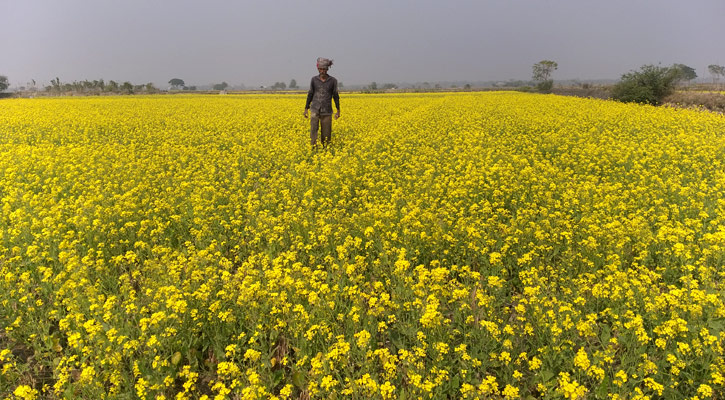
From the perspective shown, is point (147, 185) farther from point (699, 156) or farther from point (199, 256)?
point (699, 156)

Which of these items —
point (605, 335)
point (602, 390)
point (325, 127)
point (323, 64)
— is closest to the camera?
point (602, 390)

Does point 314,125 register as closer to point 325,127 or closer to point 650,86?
point 325,127

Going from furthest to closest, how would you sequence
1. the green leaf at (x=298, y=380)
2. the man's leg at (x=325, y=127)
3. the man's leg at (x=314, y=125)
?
the man's leg at (x=325, y=127)
the man's leg at (x=314, y=125)
the green leaf at (x=298, y=380)

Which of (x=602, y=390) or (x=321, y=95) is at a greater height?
(x=321, y=95)

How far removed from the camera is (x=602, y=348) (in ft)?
10.8

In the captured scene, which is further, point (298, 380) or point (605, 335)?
point (605, 335)

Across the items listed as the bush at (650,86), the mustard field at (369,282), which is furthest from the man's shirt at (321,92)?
the bush at (650,86)

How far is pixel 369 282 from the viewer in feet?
12.8

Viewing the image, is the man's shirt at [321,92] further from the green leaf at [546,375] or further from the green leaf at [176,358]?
the green leaf at [546,375]

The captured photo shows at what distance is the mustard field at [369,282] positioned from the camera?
9.53 feet

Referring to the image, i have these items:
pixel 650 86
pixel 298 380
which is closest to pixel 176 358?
pixel 298 380

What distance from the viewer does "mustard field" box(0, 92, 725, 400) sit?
9.53ft

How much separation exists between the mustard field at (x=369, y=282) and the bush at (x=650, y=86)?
21323 mm

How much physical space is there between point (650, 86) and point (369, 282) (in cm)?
3267
